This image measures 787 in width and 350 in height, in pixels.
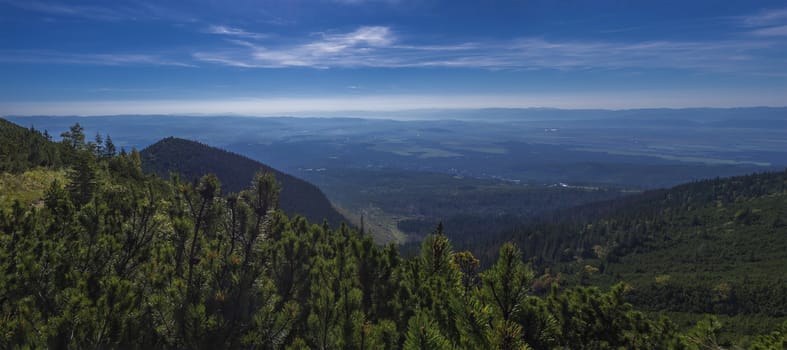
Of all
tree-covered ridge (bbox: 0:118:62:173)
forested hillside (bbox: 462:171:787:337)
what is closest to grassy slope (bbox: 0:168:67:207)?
tree-covered ridge (bbox: 0:118:62:173)

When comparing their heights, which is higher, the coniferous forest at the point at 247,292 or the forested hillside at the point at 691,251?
the coniferous forest at the point at 247,292

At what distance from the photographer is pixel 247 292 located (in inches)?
368

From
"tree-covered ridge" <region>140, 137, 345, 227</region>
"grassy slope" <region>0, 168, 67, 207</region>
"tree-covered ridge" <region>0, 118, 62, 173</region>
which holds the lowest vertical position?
"tree-covered ridge" <region>140, 137, 345, 227</region>

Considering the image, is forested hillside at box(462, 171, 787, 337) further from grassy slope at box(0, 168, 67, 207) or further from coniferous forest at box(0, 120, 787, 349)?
grassy slope at box(0, 168, 67, 207)

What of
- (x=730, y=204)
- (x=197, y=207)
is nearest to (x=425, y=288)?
(x=197, y=207)

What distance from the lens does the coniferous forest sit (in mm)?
6242

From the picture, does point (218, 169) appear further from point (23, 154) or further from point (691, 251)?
point (691, 251)

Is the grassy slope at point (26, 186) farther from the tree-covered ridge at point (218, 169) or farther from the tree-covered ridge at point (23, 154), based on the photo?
the tree-covered ridge at point (218, 169)

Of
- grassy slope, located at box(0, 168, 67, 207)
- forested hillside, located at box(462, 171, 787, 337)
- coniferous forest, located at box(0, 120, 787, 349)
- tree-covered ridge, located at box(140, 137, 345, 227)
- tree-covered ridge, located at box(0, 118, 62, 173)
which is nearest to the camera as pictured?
coniferous forest, located at box(0, 120, 787, 349)

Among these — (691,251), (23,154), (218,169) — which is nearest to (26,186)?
(23,154)

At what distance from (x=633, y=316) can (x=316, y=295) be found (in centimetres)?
1108

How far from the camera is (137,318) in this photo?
797 centimetres

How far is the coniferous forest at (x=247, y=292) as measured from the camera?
6242 mm

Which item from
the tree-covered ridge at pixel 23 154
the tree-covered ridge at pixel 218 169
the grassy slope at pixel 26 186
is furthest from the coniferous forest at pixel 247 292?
the tree-covered ridge at pixel 218 169
